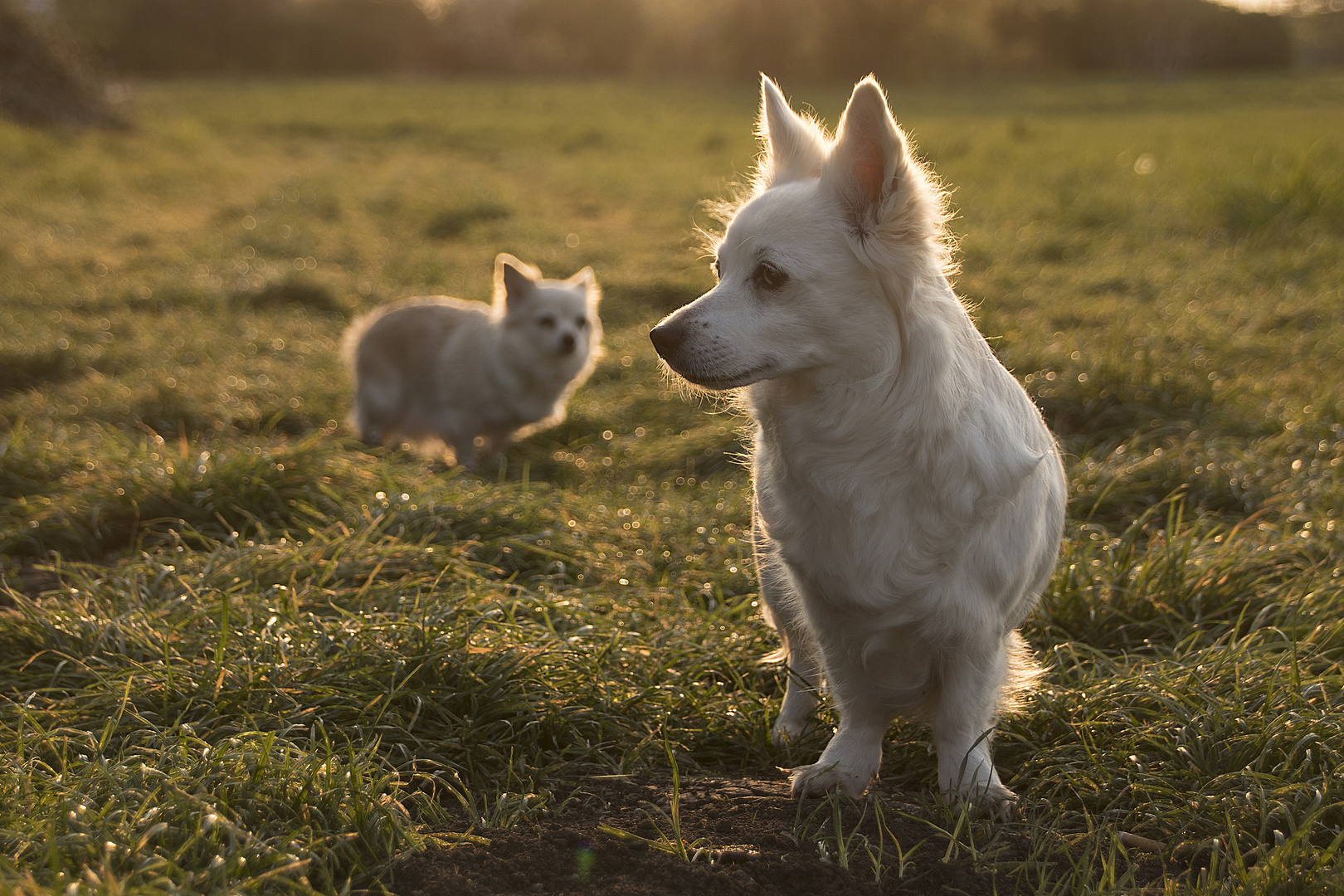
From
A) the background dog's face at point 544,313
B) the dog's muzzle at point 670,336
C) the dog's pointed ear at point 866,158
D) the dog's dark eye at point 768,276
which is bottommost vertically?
the background dog's face at point 544,313

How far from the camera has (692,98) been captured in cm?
3142

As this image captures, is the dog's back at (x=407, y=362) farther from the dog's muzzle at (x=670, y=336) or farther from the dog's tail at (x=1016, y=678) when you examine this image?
the dog's tail at (x=1016, y=678)

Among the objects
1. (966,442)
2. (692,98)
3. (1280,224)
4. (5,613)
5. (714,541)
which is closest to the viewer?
(966,442)

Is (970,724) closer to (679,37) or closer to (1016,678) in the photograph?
(1016,678)

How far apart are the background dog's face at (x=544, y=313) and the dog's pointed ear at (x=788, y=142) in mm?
3388

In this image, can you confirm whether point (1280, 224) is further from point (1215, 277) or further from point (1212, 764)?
point (1212, 764)

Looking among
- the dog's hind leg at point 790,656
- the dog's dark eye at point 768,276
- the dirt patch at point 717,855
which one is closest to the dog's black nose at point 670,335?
the dog's dark eye at point 768,276

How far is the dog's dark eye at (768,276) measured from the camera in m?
2.21

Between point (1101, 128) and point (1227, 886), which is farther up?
point (1101, 128)

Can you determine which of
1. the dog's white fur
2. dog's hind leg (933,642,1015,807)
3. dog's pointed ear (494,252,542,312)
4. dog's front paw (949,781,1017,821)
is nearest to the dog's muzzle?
dog's hind leg (933,642,1015,807)

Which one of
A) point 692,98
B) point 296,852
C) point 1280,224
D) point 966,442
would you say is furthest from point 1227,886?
point 692,98

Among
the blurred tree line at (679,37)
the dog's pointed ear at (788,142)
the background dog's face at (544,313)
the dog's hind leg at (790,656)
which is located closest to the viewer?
the dog's pointed ear at (788,142)

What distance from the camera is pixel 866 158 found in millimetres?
2104

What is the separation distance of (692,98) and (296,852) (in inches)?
1258
